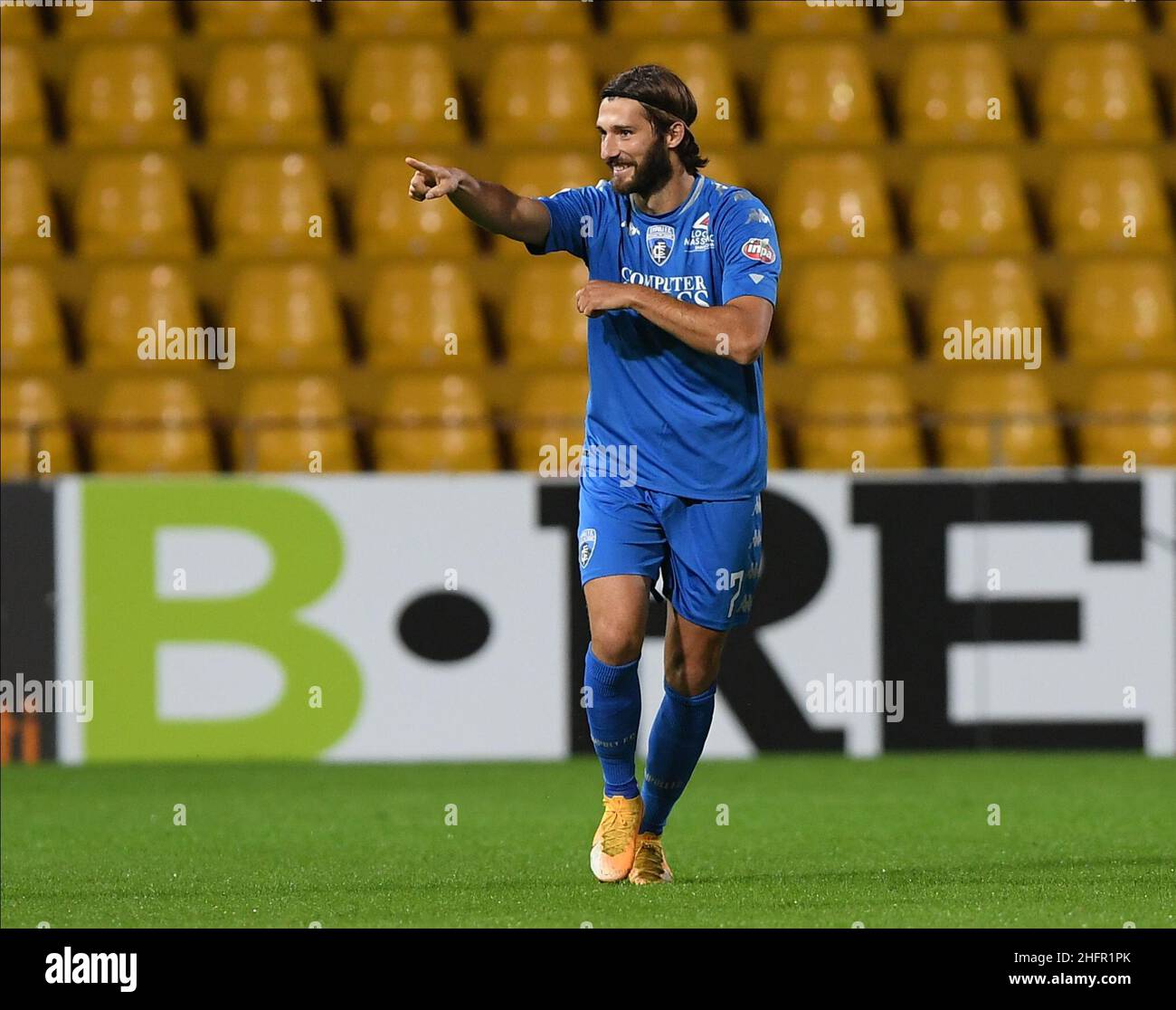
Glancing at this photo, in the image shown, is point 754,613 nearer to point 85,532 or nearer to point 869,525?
point 869,525

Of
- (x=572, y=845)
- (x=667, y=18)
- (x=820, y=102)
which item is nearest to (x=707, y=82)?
(x=820, y=102)

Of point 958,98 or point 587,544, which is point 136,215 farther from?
point 587,544

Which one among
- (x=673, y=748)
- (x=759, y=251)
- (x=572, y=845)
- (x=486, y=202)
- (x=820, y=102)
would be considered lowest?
(x=572, y=845)

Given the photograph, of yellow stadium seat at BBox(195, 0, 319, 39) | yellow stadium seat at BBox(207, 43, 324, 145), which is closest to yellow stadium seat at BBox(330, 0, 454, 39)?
yellow stadium seat at BBox(195, 0, 319, 39)

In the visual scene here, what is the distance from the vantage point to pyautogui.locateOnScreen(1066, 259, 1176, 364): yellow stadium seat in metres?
11.4

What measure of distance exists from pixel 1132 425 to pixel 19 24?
6991 millimetres

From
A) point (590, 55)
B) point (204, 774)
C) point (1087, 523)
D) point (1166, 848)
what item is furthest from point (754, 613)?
point (590, 55)

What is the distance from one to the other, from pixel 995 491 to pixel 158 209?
5063mm

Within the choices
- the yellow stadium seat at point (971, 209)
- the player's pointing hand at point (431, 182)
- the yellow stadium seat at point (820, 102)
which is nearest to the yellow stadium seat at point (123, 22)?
the yellow stadium seat at point (820, 102)

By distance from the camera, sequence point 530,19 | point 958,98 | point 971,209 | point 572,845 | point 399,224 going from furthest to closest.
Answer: point 530,19 → point 958,98 → point 399,224 → point 971,209 → point 572,845

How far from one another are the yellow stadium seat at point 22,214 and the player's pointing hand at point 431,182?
23.4 feet

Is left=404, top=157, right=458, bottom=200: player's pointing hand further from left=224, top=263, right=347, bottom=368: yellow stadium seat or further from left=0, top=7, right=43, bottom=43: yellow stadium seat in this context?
left=0, top=7, right=43, bottom=43: yellow stadium seat

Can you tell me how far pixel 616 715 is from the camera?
228 inches

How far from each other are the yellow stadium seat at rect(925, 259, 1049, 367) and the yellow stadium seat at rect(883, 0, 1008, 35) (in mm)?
1966
